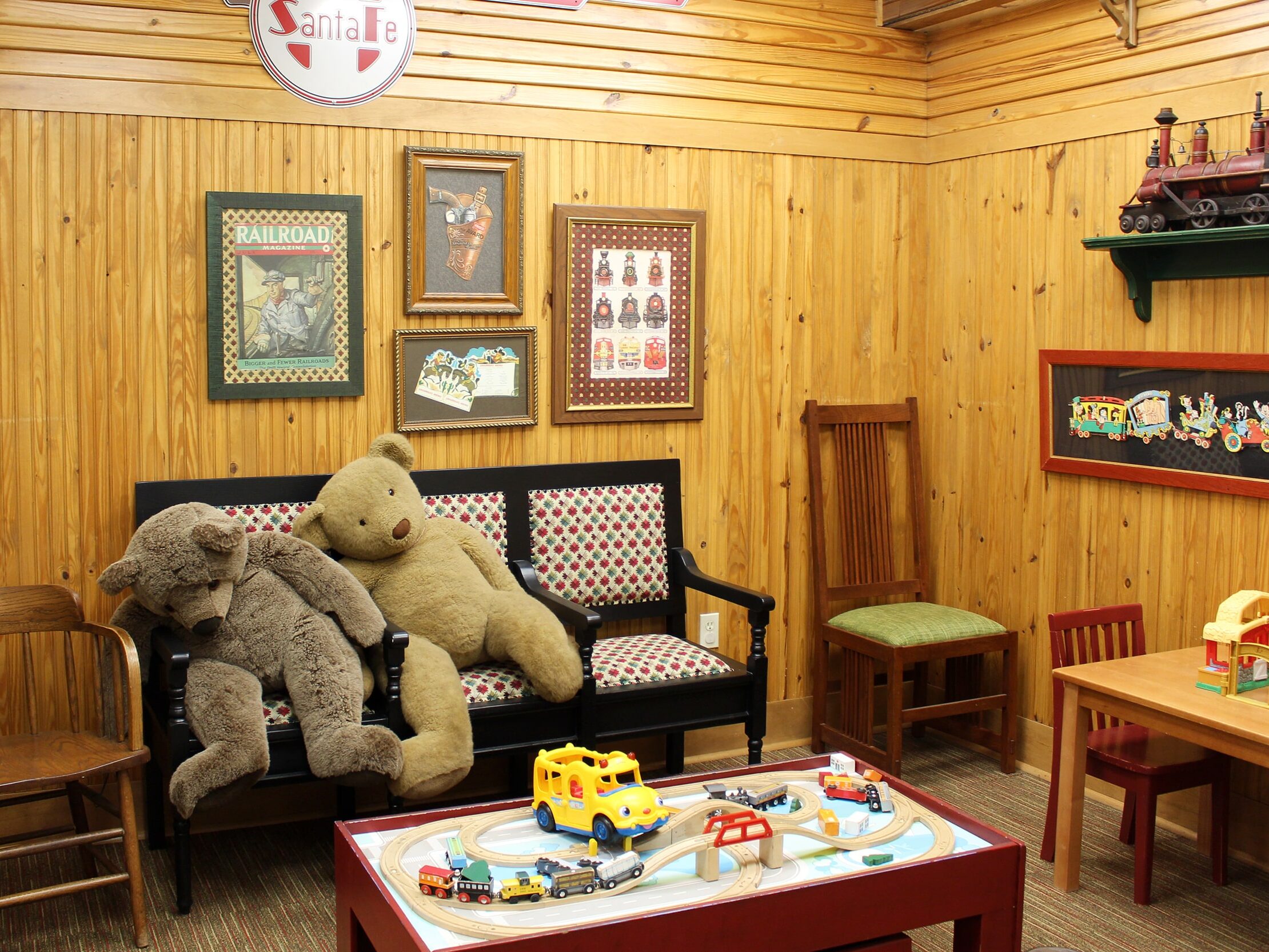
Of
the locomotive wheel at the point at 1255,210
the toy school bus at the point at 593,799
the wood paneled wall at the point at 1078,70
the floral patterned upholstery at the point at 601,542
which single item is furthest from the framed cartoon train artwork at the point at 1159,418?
the toy school bus at the point at 593,799

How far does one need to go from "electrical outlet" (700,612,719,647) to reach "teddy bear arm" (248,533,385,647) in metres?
1.45

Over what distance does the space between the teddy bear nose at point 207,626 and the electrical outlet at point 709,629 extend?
6.15 feet

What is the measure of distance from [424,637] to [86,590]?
105 centimetres

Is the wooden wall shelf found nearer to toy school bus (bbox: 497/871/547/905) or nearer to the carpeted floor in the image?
the carpeted floor

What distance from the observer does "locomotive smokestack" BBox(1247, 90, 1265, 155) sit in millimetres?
3311

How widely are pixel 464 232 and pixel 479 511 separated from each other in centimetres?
94

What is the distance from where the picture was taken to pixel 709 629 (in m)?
4.48

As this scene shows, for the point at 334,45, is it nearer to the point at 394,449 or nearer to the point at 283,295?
the point at 283,295

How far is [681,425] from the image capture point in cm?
441

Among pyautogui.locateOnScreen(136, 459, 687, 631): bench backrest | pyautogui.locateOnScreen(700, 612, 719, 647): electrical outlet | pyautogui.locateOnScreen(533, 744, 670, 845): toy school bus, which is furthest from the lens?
pyautogui.locateOnScreen(700, 612, 719, 647): electrical outlet

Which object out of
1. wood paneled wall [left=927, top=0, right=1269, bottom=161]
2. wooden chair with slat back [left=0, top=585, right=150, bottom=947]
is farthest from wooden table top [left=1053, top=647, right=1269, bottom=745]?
wooden chair with slat back [left=0, top=585, right=150, bottom=947]

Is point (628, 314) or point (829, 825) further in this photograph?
point (628, 314)

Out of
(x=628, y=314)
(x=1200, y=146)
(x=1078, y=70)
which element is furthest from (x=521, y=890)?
(x=1078, y=70)

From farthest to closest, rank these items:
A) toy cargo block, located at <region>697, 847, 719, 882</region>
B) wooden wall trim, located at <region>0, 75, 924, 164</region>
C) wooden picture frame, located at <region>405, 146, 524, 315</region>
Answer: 1. wooden picture frame, located at <region>405, 146, 524, 315</region>
2. wooden wall trim, located at <region>0, 75, 924, 164</region>
3. toy cargo block, located at <region>697, 847, 719, 882</region>
